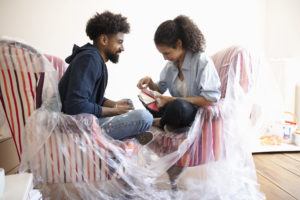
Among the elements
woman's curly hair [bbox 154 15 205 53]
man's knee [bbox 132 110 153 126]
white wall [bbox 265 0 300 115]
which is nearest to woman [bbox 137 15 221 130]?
woman's curly hair [bbox 154 15 205 53]

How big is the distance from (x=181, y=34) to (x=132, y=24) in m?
0.83

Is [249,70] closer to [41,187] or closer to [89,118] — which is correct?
[89,118]

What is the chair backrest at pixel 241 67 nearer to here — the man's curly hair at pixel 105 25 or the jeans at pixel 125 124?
the jeans at pixel 125 124

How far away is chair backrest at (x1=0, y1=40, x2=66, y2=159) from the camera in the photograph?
3.06 ft

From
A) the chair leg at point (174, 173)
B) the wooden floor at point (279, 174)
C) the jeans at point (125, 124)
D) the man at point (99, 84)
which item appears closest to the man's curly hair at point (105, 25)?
the man at point (99, 84)

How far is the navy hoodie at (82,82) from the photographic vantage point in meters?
0.93

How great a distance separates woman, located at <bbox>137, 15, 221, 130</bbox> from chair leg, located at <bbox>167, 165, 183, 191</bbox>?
0.60 feet

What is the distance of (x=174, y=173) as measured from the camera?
3.80 feet

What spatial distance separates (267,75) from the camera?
1271 millimetres

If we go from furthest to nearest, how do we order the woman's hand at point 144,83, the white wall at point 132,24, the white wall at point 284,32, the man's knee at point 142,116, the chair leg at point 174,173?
the white wall at point 284,32
the white wall at point 132,24
the woman's hand at point 144,83
the chair leg at point 174,173
the man's knee at point 142,116

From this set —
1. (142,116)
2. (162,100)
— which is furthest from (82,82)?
(162,100)

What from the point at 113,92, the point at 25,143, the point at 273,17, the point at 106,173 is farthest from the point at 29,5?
the point at 273,17

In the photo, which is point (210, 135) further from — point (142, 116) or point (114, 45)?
point (114, 45)

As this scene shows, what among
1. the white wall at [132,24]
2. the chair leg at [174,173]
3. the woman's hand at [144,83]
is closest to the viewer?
the chair leg at [174,173]
